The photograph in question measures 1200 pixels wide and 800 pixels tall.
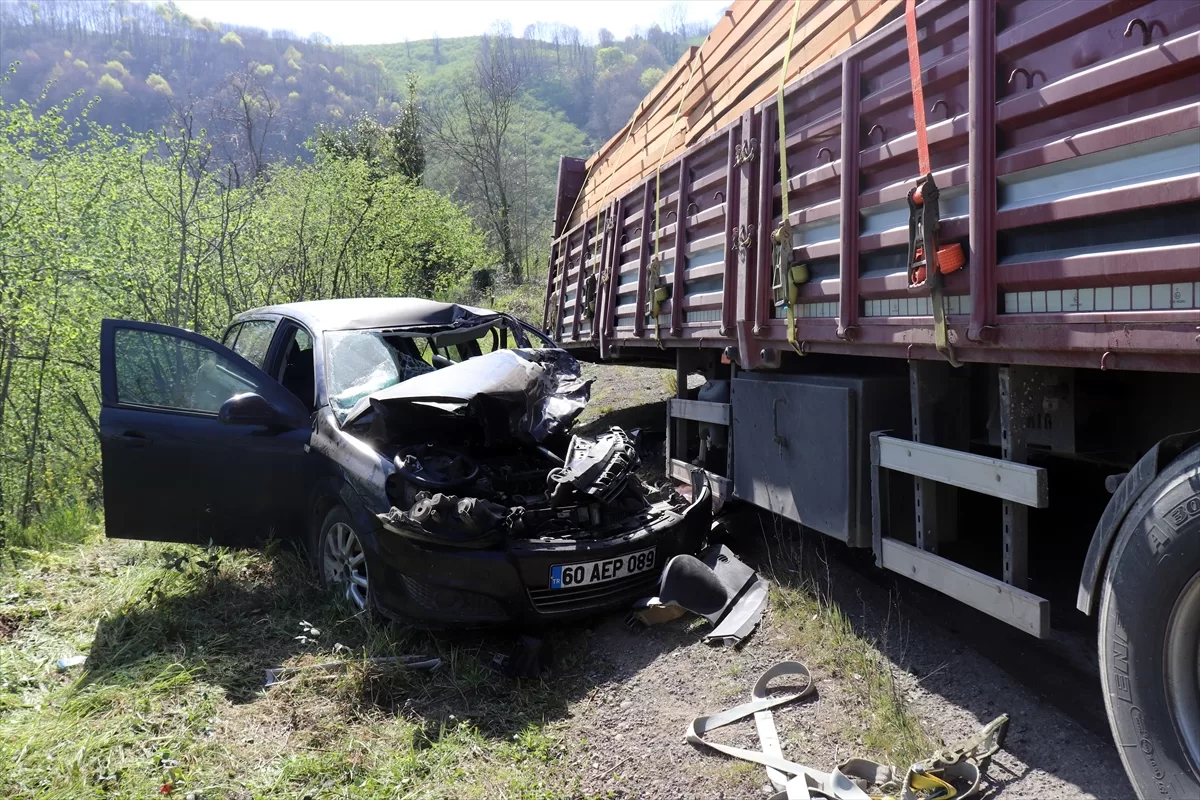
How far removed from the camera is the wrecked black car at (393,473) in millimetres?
3721

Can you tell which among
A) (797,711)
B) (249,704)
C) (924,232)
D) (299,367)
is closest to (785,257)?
(924,232)

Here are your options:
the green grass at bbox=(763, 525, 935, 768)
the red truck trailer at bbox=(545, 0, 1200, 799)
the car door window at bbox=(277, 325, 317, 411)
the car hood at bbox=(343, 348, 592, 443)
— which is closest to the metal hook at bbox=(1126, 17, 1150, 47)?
the red truck trailer at bbox=(545, 0, 1200, 799)

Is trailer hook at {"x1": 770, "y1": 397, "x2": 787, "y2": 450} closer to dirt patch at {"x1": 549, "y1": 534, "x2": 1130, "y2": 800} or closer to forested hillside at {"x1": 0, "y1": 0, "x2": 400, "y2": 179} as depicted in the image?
dirt patch at {"x1": 549, "y1": 534, "x2": 1130, "y2": 800}

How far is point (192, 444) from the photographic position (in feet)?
15.0

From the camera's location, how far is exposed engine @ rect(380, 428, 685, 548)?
3.63 metres

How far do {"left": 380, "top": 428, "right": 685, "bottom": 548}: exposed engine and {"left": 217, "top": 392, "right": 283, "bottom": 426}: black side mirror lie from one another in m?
0.95

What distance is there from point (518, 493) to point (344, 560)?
1011 millimetres

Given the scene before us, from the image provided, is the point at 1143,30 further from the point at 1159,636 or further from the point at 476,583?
the point at 476,583

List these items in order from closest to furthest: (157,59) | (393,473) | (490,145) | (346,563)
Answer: (393,473), (346,563), (490,145), (157,59)

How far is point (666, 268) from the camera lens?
530cm

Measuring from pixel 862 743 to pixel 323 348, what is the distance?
3714mm

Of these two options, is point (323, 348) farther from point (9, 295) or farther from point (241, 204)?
point (241, 204)

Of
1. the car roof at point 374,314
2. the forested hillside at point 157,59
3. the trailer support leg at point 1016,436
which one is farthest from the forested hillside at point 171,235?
the forested hillside at point 157,59

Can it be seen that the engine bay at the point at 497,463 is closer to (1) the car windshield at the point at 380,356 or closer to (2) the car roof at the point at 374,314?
(1) the car windshield at the point at 380,356
